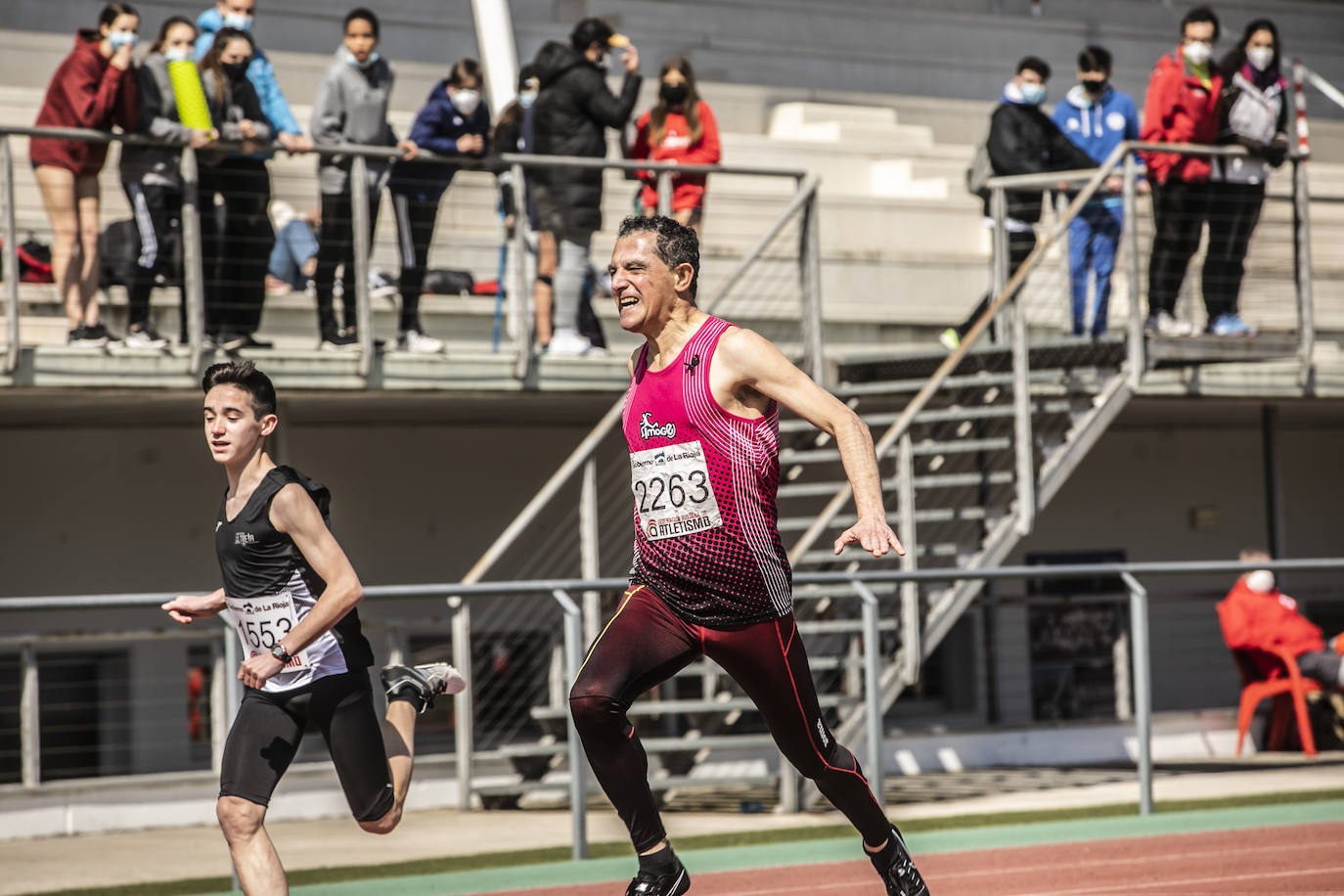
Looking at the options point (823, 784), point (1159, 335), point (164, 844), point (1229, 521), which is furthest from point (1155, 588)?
point (823, 784)

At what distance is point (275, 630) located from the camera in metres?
6.26

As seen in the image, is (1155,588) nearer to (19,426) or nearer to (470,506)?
Result: (470,506)

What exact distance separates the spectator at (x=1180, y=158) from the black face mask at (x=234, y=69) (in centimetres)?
606

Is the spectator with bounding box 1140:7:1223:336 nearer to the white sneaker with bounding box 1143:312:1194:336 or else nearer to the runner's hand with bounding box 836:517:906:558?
the white sneaker with bounding box 1143:312:1194:336

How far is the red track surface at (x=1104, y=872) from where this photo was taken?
827 cm

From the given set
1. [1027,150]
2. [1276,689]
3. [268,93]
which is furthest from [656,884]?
[1276,689]

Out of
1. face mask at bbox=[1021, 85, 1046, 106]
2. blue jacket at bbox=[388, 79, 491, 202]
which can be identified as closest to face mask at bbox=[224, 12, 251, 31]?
blue jacket at bbox=[388, 79, 491, 202]

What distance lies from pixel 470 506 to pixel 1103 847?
276 inches

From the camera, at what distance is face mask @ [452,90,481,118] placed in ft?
40.4

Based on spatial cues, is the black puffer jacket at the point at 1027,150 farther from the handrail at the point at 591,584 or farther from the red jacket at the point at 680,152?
the handrail at the point at 591,584

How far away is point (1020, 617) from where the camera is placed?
16.9 m

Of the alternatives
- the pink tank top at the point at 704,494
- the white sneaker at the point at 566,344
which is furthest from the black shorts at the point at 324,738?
the white sneaker at the point at 566,344

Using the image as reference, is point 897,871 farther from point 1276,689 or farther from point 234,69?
point 1276,689

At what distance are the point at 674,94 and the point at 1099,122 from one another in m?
3.24
